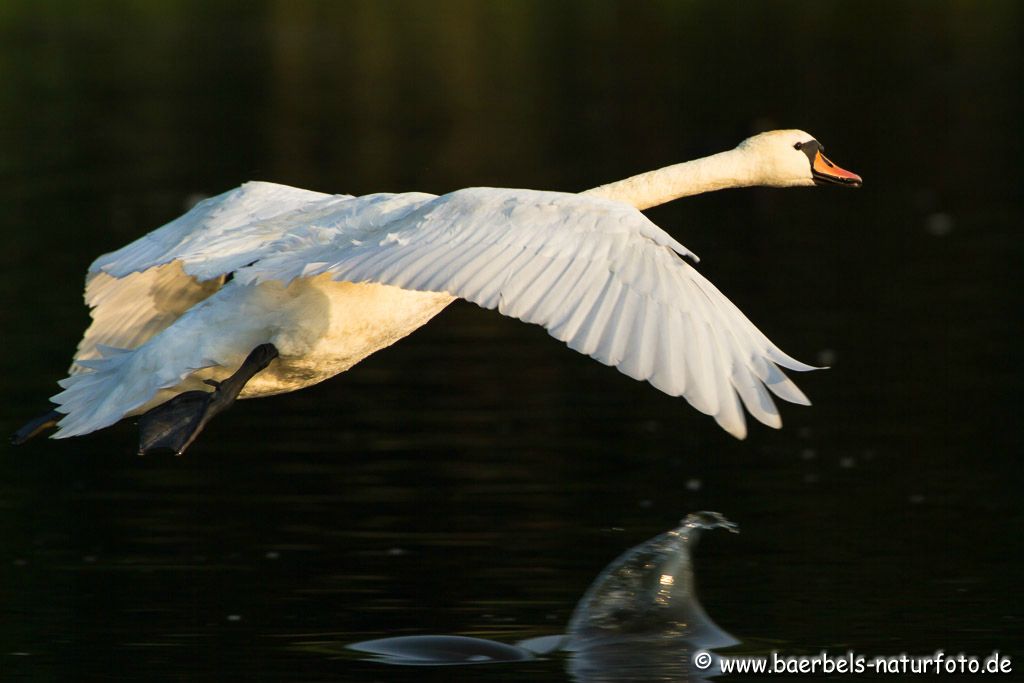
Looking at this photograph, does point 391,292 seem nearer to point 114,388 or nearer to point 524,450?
point 114,388

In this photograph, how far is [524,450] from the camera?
38.5 feet

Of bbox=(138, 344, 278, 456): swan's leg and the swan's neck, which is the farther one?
the swan's neck

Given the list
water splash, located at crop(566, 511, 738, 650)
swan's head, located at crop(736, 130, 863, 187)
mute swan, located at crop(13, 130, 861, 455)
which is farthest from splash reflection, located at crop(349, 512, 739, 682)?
swan's head, located at crop(736, 130, 863, 187)

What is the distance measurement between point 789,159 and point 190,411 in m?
3.38

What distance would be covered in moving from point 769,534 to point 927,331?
5.24m

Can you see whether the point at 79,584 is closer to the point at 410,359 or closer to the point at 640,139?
the point at 410,359

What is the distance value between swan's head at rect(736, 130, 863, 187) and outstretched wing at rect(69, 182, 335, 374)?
6.97ft

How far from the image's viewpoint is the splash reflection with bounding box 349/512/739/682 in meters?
8.12

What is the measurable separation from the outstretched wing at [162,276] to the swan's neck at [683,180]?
4.49 feet

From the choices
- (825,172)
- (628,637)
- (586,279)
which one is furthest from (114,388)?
(825,172)

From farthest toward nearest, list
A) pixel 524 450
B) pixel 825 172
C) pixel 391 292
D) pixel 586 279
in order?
1. pixel 524 450
2. pixel 825 172
3. pixel 391 292
4. pixel 586 279

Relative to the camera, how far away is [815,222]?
20203 millimetres

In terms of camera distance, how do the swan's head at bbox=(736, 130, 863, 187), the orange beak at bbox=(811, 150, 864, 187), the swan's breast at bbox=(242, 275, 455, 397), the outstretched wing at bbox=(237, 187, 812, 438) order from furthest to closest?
the orange beak at bbox=(811, 150, 864, 187) < the swan's head at bbox=(736, 130, 863, 187) < the swan's breast at bbox=(242, 275, 455, 397) < the outstretched wing at bbox=(237, 187, 812, 438)

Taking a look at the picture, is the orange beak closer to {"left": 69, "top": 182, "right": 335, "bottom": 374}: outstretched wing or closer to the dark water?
the dark water
